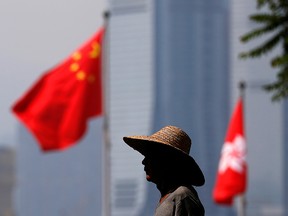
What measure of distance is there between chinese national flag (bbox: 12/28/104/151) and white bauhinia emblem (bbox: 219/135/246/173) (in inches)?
171

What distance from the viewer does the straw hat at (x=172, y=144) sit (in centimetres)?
1151

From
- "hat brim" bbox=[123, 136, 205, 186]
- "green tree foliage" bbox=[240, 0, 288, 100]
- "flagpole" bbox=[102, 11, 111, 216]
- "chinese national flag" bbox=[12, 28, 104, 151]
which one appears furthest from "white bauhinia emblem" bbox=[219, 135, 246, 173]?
"hat brim" bbox=[123, 136, 205, 186]

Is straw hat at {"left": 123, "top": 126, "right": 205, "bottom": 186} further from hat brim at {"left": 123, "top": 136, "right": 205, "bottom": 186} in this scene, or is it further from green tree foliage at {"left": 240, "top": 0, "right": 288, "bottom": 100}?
green tree foliage at {"left": 240, "top": 0, "right": 288, "bottom": 100}

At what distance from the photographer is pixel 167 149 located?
1153 cm

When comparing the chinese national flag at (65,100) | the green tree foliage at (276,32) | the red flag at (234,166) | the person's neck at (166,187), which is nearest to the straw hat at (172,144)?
the person's neck at (166,187)

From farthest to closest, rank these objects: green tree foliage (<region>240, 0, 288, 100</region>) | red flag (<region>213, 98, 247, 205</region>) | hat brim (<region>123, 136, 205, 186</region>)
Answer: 1. red flag (<region>213, 98, 247, 205</region>)
2. green tree foliage (<region>240, 0, 288, 100</region>)
3. hat brim (<region>123, 136, 205, 186</region>)

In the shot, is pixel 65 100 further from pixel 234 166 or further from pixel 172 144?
pixel 172 144

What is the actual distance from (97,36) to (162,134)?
30743 millimetres

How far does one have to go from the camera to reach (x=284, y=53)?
28.6m

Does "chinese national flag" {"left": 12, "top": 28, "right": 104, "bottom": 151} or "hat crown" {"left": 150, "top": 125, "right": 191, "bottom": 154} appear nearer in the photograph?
"hat crown" {"left": 150, "top": 125, "right": 191, "bottom": 154}

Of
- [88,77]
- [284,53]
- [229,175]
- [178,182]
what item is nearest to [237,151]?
[229,175]

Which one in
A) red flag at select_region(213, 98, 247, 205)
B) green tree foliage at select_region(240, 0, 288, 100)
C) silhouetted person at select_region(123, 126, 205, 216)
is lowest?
red flag at select_region(213, 98, 247, 205)

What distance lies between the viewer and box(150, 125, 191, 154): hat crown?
37.9ft

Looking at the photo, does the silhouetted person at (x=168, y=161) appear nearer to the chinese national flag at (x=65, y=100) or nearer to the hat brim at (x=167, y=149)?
the hat brim at (x=167, y=149)
